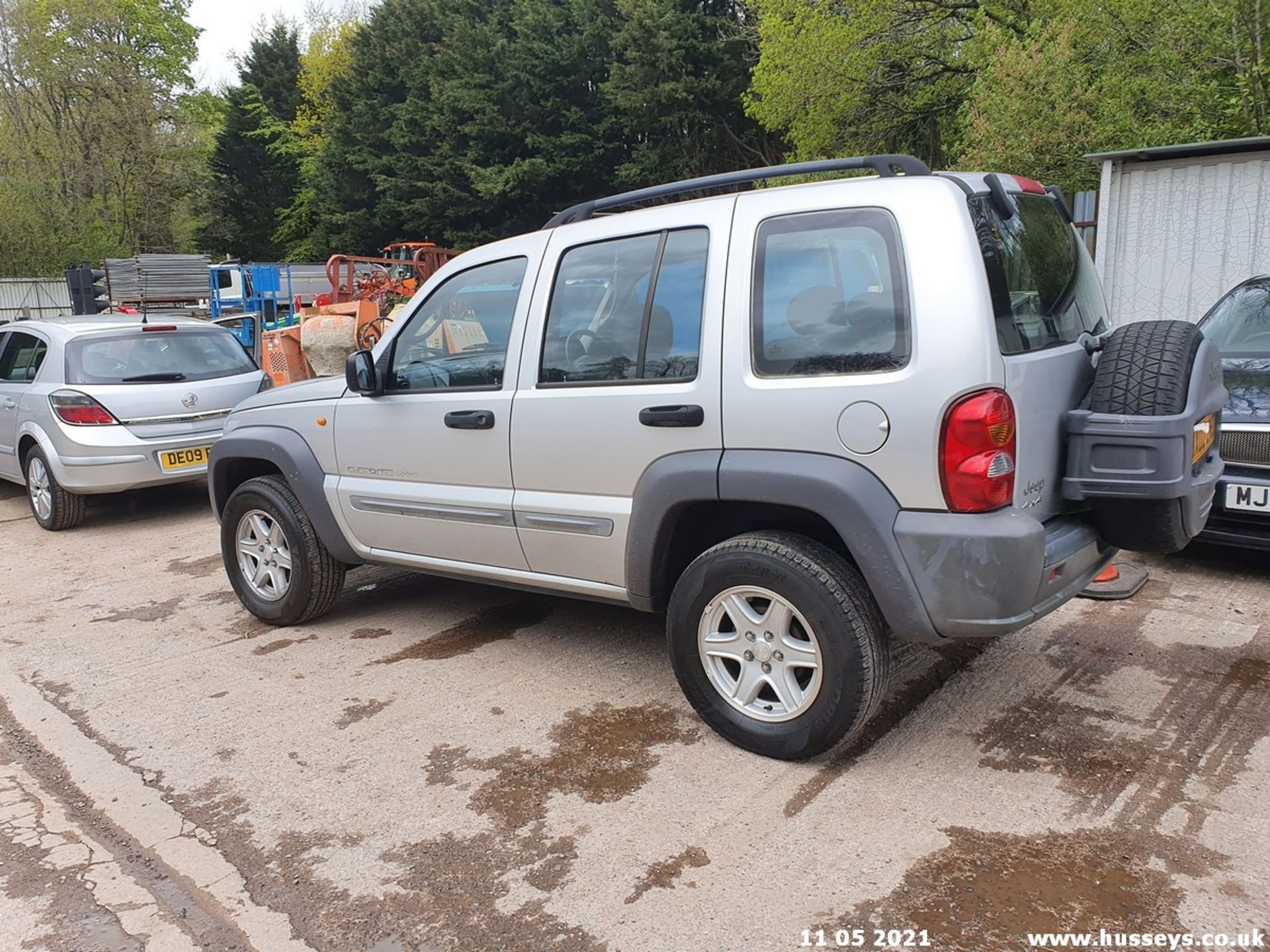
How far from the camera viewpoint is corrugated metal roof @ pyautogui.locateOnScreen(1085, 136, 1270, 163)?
7484 millimetres

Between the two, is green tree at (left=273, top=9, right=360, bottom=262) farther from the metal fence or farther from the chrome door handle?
the chrome door handle

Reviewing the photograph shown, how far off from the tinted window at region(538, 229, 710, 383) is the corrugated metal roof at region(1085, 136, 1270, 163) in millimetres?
6097

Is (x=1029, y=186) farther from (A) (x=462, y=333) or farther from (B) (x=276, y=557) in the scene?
(B) (x=276, y=557)

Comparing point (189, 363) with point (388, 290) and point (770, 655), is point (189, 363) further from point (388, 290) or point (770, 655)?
point (388, 290)

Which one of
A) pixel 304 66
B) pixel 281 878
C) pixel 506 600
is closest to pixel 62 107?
pixel 304 66

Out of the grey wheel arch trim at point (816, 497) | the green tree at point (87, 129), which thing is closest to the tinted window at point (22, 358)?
the grey wheel arch trim at point (816, 497)

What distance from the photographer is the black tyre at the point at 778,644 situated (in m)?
3.10

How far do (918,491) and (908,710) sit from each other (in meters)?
1.19

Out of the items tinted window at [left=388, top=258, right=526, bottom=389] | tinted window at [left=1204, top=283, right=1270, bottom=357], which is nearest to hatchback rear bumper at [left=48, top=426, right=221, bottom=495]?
tinted window at [left=388, top=258, right=526, bottom=389]

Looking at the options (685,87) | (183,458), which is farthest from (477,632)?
(685,87)

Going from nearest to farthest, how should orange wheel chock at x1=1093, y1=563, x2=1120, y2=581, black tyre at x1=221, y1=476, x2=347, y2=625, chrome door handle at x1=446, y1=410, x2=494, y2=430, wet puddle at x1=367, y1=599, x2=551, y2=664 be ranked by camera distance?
chrome door handle at x1=446, y1=410, x2=494, y2=430 < wet puddle at x1=367, y1=599, x2=551, y2=664 < black tyre at x1=221, y1=476, x2=347, y2=625 < orange wheel chock at x1=1093, y1=563, x2=1120, y2=581

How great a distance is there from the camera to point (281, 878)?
9.33 feet

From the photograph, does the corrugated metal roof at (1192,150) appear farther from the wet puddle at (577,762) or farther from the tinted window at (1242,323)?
the wet puddle at (577,762)

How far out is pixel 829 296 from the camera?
3150 millimetres
